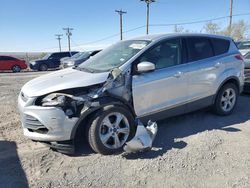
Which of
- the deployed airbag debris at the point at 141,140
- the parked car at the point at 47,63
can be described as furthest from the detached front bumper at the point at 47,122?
the parked car at the point at 47,63

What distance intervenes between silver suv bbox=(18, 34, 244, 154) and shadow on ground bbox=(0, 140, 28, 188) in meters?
0.45

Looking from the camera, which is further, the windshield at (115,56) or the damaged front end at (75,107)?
the windshield at (115,56)

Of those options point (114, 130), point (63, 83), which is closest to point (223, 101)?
point (114, 130)

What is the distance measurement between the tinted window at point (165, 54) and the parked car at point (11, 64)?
23224 millimetres

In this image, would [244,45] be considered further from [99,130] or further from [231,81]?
[99,130]

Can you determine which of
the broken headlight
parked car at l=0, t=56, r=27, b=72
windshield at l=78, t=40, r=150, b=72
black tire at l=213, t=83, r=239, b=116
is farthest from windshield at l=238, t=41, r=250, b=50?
parked car at l=0, t=56, r=27, b=72

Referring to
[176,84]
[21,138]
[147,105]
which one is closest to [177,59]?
[176,84]

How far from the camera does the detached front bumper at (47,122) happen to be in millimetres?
3658

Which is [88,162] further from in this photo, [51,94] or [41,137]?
[51,94]

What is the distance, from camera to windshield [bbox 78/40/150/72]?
4.36 metres

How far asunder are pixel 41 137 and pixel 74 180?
0.87 metres

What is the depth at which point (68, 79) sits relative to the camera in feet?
13.1

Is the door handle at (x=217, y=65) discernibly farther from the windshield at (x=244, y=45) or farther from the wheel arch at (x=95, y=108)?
the windshield at (x=244, y=45)

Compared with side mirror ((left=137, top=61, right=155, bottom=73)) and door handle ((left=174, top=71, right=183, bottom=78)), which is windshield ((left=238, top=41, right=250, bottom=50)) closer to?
door handle ((left=174, top=71, right=183, bottom=78))
